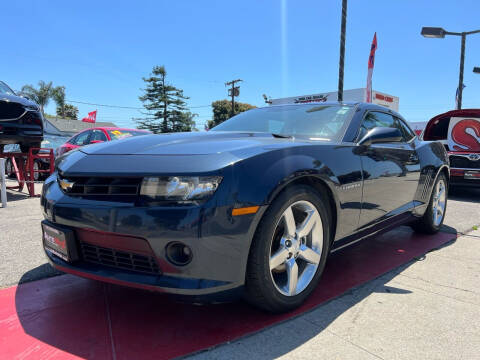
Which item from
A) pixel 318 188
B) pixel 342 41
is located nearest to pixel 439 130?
pixel 342 41

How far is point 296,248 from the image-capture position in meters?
2.00

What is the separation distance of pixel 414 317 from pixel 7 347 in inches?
88.2

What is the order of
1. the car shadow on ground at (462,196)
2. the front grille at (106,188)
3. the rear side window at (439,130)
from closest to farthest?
the front grille at (106,188), the car shadow on ground at (462,196), the rear side window at (439,130)

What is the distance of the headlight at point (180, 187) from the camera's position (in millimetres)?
1566

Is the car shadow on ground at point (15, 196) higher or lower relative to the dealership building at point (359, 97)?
lower

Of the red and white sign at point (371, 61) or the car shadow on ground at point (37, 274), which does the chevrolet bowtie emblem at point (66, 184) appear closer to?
the car shadow on ground at point (37, 274)

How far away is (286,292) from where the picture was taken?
76.3 inches

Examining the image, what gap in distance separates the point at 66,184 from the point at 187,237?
2.79 feet

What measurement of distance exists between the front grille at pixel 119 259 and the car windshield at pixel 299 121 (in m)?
1.47

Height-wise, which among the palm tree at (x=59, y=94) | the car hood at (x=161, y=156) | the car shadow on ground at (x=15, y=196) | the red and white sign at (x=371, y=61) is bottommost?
the car shadow on ground at (x=15, y=196)

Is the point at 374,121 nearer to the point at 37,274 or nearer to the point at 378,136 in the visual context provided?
the point at 378,136

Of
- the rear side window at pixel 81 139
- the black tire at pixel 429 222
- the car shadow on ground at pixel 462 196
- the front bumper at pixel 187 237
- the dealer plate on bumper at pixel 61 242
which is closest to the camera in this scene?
the front bumper at pixel 187 237

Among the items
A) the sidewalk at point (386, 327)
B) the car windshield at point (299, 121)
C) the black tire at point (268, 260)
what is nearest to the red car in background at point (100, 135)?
the car windshield at point (299, 121)

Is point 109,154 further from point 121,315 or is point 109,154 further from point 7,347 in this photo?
point 7,347
